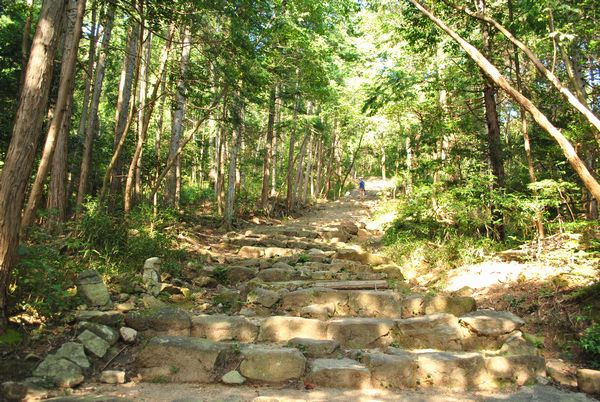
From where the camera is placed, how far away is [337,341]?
15.1ft

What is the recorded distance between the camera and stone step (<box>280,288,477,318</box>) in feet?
17.7

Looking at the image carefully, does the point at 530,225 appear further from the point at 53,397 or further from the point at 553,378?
the point at 53,397

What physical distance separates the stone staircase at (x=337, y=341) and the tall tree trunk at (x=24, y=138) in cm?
149

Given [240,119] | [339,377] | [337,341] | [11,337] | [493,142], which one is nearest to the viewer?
[11,337]

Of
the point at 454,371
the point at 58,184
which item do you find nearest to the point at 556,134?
the point at 454,371

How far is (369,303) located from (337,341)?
117 centimetres

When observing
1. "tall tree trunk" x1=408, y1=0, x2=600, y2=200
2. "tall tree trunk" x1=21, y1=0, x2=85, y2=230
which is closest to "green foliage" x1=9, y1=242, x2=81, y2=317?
"tall tree trunk" x1=21, y1=0, x2=85, y2=230

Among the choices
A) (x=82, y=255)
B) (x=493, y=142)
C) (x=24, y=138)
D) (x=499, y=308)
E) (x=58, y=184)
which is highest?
(x=493, y=142)

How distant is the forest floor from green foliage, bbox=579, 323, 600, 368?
259 mm

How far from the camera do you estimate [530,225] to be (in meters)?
7.63

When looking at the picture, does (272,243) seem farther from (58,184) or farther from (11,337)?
(11,337)

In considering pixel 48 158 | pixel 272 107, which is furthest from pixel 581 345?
pixel 272 107

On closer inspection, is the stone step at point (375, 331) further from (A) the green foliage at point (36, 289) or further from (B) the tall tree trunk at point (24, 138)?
(B) the tall tree trunk at point (24, 138)

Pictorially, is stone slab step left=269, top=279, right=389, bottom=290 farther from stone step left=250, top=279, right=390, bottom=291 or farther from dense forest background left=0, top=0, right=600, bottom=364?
dense forest background left=0, top=0, right=600, bottom=364
